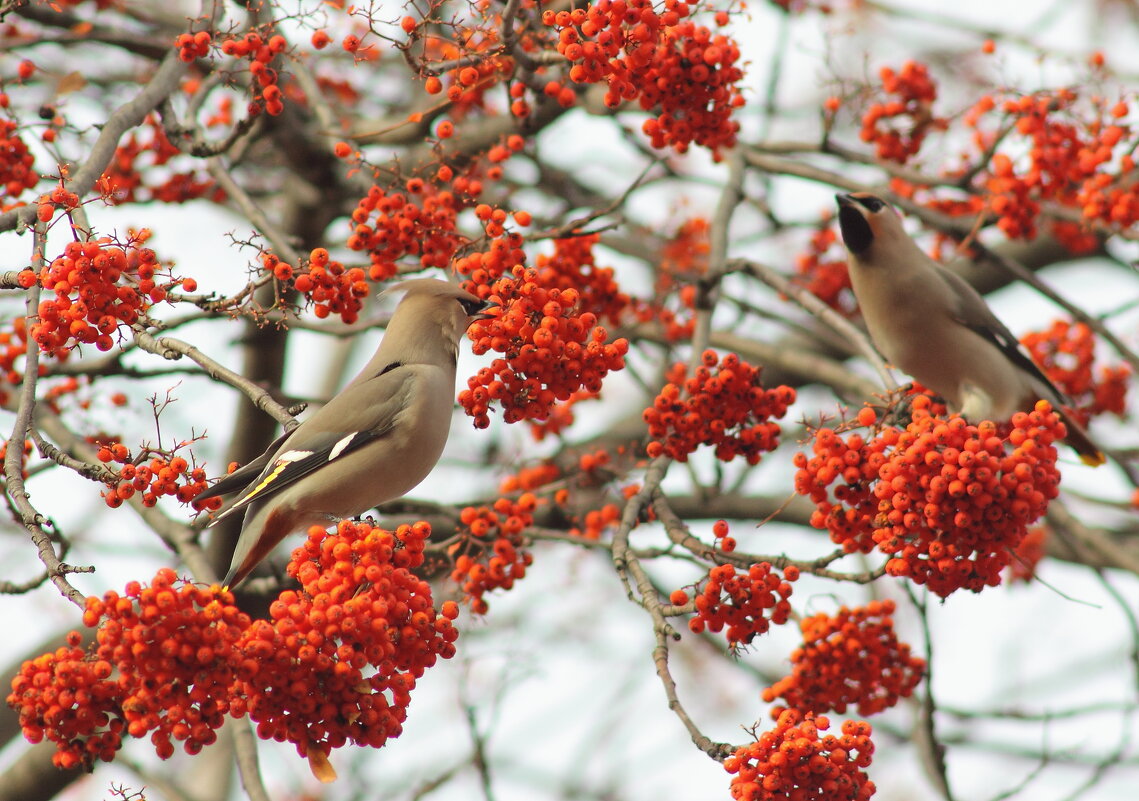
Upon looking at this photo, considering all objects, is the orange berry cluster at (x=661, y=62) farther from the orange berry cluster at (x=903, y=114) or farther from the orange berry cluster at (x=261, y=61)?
the orange berry cluster at (x=903, y=114)

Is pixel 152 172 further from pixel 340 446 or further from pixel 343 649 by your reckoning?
pixel 343 649

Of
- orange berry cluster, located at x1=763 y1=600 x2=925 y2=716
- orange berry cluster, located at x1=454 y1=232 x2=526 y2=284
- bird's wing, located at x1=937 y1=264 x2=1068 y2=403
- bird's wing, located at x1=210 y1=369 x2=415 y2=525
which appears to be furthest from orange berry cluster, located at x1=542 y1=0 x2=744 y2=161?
bird's wing, located at x1=937 y1=264 x2=1068 y2=403

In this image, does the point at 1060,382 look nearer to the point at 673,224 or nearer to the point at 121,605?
the point at 673,224

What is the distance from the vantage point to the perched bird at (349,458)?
3641mm

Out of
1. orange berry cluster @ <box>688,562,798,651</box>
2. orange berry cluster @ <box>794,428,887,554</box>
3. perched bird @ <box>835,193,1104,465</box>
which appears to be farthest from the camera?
perched bird @ <box>835,193,1104,465</box>

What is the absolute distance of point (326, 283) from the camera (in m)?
3.13

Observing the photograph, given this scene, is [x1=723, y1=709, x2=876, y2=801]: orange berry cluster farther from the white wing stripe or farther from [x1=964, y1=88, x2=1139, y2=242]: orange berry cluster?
[x1=964, y1=88, x2=1139, y2=242]: orange berry cluster

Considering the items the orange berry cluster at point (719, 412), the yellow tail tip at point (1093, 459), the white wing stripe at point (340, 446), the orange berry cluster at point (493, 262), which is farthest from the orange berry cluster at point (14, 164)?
the yellow tail tip at point (1093, 459)

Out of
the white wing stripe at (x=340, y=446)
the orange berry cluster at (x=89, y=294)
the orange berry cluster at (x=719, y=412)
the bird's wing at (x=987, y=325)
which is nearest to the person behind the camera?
the orange berry cluster at (x=89, y=294)

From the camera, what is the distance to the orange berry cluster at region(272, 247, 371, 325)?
3096 millimetres

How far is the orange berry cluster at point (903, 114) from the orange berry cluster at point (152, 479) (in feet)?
11.5

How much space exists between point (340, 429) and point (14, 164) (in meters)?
1.24

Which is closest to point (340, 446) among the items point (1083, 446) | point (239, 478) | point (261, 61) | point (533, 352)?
point (239, 478)

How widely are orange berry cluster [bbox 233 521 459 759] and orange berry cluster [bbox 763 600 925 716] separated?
4.63 ft
